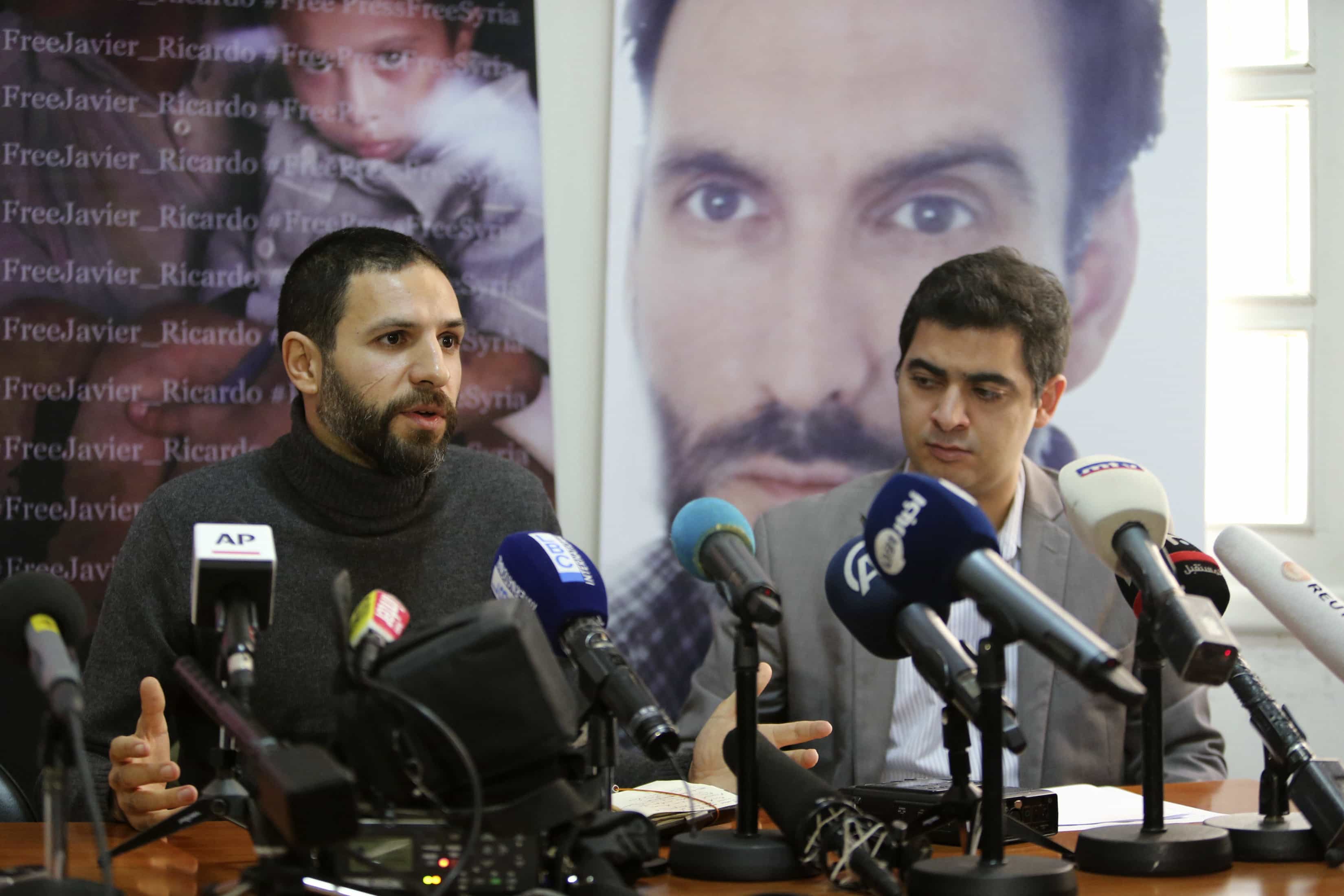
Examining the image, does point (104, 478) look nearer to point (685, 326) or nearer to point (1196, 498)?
point (685, 326)

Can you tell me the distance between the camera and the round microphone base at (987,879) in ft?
3.56

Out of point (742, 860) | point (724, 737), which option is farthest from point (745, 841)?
point (724, 737)

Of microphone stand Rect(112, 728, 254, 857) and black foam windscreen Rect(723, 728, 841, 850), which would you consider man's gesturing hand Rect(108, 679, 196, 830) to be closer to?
microphone stand Rect(112, 728, 254, 857)

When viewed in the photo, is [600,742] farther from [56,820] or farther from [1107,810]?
[1107,810]

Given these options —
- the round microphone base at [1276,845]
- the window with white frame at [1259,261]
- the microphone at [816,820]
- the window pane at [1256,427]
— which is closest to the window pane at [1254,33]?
the window with white frame at [1259,261]

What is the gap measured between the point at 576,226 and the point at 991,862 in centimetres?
220

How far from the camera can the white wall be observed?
120 inches

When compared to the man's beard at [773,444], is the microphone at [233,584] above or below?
below

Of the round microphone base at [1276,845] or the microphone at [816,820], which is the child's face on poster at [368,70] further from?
the round microphone base at [1276,845]

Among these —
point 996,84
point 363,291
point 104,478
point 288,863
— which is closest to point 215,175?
point 104,478

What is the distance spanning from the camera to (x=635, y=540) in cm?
301

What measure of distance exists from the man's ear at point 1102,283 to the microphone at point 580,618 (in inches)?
82.0

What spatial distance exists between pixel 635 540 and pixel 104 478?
116cm

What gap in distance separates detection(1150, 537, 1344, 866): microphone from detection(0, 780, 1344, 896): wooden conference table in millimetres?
45
